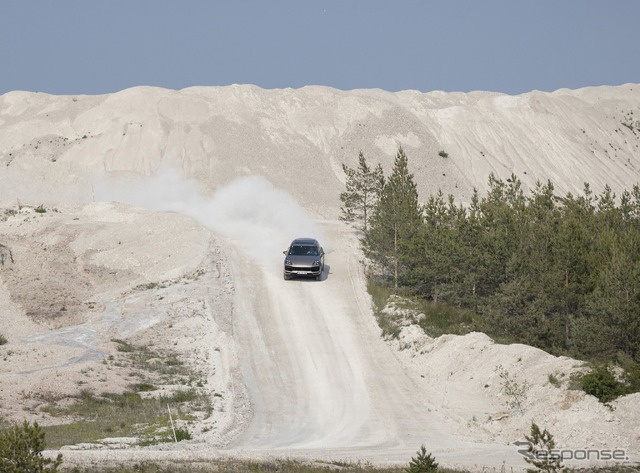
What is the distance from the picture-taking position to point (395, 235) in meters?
46.6

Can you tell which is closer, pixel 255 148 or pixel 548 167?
pixel 255 148

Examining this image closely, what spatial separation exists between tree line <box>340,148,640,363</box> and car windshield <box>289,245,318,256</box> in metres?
3.12

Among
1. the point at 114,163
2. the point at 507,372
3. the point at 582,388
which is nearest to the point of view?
the point at 582,388

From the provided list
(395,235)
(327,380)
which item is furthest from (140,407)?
(395,235)

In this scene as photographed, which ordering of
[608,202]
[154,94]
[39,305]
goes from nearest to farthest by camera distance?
[39,305]
[608,202]
[154,94]

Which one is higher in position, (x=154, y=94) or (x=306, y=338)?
(x=154, y=94)

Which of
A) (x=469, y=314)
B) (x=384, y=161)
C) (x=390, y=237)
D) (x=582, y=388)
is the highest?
(x=384, y=161)

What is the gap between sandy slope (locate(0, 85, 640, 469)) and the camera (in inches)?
1109

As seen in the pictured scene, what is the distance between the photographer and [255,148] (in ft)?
303

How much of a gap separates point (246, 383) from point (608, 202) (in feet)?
120

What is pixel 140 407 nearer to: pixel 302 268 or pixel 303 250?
pixel 302 268

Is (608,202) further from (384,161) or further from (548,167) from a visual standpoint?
(548,167)

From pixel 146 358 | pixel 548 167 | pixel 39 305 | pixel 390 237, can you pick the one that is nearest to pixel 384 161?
pixel 548 167

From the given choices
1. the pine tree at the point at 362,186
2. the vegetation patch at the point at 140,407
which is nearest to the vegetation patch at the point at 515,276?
the pine tree at the point at 362,186
